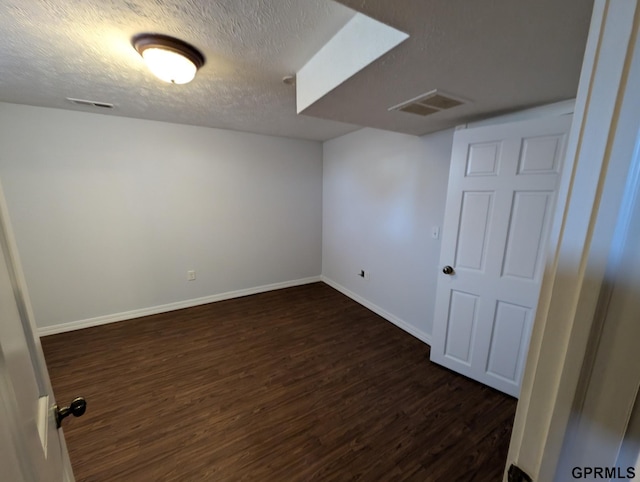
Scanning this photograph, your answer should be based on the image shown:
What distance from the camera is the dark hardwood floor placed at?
1.39 meters

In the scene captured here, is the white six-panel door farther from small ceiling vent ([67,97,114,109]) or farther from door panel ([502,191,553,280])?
small ceiling vent ([67,97,114,109])

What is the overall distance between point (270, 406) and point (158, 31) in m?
2.37

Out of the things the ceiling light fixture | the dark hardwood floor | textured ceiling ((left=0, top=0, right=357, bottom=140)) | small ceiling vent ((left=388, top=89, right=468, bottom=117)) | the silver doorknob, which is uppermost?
textured ceiling ((left=0, top=0, right=357, bottom=140))

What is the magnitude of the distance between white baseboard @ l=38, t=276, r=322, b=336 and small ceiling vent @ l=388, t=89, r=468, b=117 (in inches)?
119

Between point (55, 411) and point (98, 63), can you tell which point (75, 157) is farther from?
point (55, 411)

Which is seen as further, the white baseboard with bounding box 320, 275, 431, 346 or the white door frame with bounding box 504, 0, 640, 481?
the white baseboard with bounding box 320, 275, 431, 346

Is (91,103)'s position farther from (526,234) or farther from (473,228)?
(526,234)

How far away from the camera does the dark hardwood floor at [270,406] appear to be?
1390mm

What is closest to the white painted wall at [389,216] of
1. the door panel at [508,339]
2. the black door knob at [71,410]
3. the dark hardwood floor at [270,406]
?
the dark hardwood floor at [270,406]

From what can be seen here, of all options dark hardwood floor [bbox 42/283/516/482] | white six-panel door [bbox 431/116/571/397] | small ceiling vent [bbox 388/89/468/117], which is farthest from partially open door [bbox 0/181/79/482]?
white six-panel door [bbox 431/116/571/397]

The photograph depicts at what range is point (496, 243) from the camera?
5.93ft

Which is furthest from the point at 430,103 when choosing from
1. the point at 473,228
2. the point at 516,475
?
the point at 516,475

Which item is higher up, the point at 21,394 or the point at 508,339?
the point at 21,394

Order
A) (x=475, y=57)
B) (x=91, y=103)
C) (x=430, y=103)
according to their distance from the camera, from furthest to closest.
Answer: (x=91, y=103) < (x=430, y=103) < (x=475, y=57)
